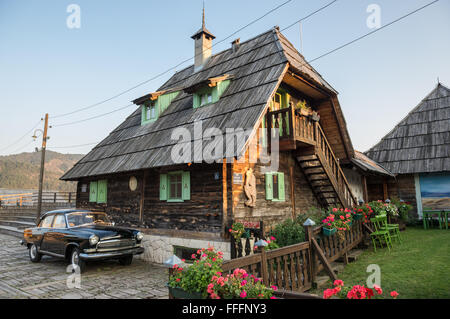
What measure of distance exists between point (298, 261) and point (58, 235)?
7144 millimetres

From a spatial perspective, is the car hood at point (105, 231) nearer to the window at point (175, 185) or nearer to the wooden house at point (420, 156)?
the window at point (175, 185)

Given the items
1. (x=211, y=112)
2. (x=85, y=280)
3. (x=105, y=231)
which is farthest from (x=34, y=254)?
(x=211, y=112)

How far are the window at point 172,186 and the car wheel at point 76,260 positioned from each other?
319cm

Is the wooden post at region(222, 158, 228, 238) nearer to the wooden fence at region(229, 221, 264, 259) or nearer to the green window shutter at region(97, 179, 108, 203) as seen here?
the wooden fence at region(229, 221, 264, 259)

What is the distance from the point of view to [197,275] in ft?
12.0

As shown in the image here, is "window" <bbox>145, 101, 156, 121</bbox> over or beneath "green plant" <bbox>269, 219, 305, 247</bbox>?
over

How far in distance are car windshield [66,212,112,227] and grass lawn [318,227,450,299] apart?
7127mm

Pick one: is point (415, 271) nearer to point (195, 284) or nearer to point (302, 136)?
point (302, 136)

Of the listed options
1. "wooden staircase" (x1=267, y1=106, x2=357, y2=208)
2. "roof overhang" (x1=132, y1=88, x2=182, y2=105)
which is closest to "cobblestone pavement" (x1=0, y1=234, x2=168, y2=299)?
"wooden staircase" (x1=267, y1=106, x2=357, y2=208)

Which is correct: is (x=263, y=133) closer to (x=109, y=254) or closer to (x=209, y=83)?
(x=209, y=83)

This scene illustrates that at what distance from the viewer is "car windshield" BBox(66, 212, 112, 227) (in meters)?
8.89

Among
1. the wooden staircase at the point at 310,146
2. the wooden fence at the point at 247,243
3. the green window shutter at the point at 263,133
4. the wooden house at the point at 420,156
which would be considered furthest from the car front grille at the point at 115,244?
the wooden house at the point at 420,156

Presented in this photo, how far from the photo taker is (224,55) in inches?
552
